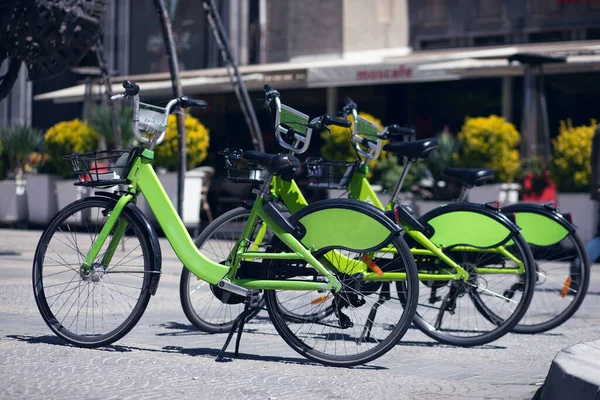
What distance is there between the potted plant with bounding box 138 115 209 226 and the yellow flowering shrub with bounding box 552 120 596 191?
212 inches

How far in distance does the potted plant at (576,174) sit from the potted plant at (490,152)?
678mm

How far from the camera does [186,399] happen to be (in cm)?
395

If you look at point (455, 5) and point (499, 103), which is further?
point (455, 5)

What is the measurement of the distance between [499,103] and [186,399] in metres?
16.3

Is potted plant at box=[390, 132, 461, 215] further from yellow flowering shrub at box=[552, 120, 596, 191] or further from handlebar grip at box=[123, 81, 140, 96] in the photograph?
handlebar grip at box=[123, 81, 140, 96]

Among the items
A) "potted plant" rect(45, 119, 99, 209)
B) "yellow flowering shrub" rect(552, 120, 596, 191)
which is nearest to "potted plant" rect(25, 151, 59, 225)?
"potted plant" rect(45, 119, 99, 209)

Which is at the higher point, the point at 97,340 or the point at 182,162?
the point at 182,162

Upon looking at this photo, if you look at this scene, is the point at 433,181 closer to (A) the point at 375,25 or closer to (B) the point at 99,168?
(A) the point at 375,25

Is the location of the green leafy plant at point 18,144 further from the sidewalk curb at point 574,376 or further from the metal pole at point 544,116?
the sidewalk curb at point 574,376

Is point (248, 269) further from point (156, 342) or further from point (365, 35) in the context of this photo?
point (365, 35)

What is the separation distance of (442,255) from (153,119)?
1.78 meters

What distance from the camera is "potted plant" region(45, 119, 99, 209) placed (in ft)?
54.3

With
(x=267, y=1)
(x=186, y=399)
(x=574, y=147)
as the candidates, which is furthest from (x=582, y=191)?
(x=267, y=1)

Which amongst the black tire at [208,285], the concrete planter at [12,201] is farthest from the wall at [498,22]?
the black tire at [208,285]
